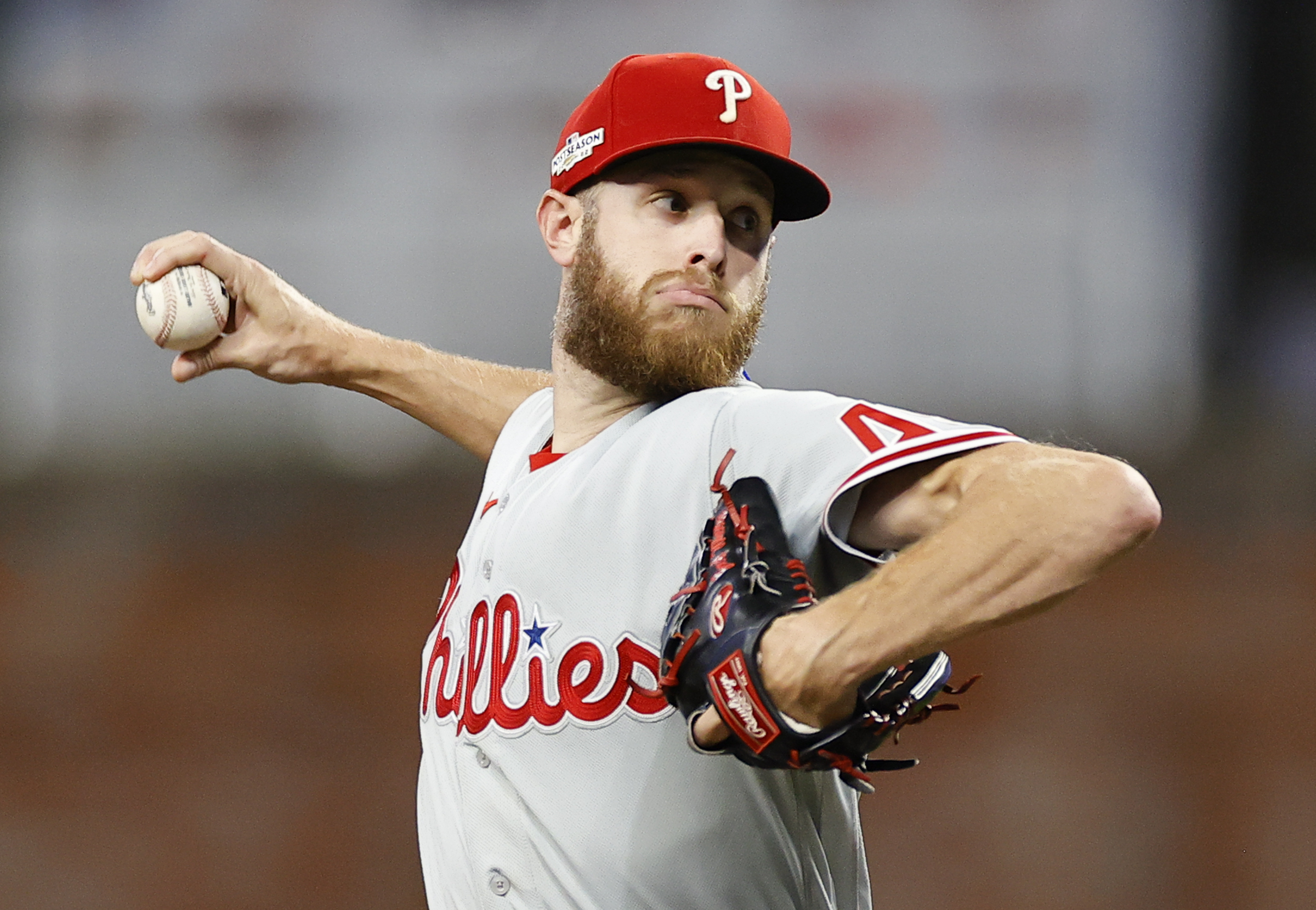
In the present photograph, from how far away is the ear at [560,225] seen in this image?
183 cm

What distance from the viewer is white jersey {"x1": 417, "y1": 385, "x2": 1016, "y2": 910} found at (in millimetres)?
1353

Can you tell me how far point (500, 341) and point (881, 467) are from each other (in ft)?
12.7

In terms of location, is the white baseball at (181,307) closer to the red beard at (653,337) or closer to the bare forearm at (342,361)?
the bare forearm at (342,361)

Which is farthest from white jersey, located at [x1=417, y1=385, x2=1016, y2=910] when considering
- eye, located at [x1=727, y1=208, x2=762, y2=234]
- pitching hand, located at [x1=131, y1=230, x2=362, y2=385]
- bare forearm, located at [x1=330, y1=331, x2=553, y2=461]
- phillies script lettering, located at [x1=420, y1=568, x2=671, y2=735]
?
pitching hand, located at [x1=131, y1=230, x2=362, y2=385]

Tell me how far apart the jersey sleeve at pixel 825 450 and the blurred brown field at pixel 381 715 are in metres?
2.85

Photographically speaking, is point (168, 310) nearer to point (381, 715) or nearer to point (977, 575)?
point (977, 575)

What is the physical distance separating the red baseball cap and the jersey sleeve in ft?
1.26

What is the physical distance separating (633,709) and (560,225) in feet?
2.60

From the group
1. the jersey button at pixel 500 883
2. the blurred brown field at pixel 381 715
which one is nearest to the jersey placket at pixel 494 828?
the jersey button at pixel 500 883

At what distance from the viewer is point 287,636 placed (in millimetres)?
4578

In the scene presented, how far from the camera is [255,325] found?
7.00 ft

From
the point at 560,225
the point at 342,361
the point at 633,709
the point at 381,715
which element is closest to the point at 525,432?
the point at 560,225

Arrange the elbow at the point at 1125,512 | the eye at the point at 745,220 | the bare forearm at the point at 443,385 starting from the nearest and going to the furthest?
1. the elbow at the point at 1125,512
2. the eye at the point at 745,220
3. the bare forearm at the point at 443,385

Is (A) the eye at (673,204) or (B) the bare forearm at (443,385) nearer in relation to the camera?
(A) the eye at (673,204)
